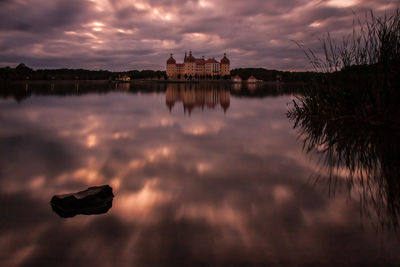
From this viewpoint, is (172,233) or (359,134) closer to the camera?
(172,233)

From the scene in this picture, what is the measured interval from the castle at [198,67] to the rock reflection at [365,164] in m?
117

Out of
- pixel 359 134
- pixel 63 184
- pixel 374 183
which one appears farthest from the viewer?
pixel 359 134

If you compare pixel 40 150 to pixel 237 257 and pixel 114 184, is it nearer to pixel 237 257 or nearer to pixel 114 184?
pixel 114 184

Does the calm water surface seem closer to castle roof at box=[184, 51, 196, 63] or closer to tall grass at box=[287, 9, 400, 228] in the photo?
tall grass at box=[287, 9, 400, 228]

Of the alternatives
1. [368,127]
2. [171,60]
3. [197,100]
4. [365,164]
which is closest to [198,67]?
[171,60]

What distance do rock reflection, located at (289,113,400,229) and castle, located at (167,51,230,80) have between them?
385ft

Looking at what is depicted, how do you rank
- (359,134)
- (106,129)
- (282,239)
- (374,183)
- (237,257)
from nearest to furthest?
(237,257), (282,239), (374,183), (359,134), (106,129)

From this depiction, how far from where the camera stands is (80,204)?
1828mm

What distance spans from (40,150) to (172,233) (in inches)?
121

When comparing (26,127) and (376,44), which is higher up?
(376,44)

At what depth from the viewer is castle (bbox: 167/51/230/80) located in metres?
119

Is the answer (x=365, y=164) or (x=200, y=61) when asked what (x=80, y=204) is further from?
(x=200, y=61)

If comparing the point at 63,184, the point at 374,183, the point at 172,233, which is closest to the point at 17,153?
the point at 63,184

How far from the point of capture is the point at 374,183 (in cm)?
223
